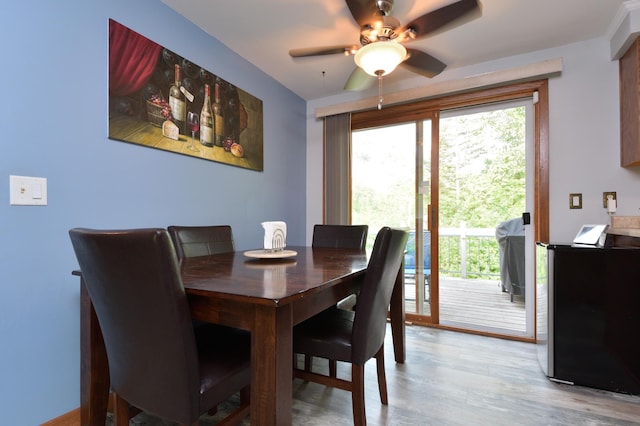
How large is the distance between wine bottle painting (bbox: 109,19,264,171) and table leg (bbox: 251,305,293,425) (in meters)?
1.45

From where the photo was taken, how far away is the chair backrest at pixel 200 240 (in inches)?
69.6

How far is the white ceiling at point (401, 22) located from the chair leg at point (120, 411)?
2162 mm

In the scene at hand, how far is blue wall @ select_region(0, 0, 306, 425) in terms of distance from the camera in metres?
1.29

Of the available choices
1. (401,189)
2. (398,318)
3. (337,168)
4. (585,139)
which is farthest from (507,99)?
(398,318)

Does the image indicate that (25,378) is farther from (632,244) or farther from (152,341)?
(632,244)

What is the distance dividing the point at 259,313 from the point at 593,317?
198cm

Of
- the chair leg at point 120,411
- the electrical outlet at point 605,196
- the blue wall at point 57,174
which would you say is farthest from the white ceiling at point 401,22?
the chair leg at point 120,411

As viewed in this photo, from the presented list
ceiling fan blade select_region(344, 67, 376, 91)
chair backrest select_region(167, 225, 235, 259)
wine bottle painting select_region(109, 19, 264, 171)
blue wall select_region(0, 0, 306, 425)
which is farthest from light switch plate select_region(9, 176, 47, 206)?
ceiling fan blade select_region(344, 67, 376, 91)

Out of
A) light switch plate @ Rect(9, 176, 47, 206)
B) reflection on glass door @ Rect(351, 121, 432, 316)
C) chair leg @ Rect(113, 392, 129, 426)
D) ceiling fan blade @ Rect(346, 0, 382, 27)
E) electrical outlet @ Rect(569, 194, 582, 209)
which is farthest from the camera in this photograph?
reflection on glass door @ Rect(351, 121, 432, 316)

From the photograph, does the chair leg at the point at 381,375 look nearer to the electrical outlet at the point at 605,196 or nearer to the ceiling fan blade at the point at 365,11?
the ceiling fan blade at the point at 365,11

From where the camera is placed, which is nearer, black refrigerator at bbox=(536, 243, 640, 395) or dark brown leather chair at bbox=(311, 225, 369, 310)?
black refrigerator at bbox=(536, 243, 640, 395)

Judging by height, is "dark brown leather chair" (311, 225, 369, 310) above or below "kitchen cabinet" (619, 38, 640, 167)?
below

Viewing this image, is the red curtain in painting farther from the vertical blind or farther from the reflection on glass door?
the reflection on glass door

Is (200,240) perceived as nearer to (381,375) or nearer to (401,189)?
(381,375)
